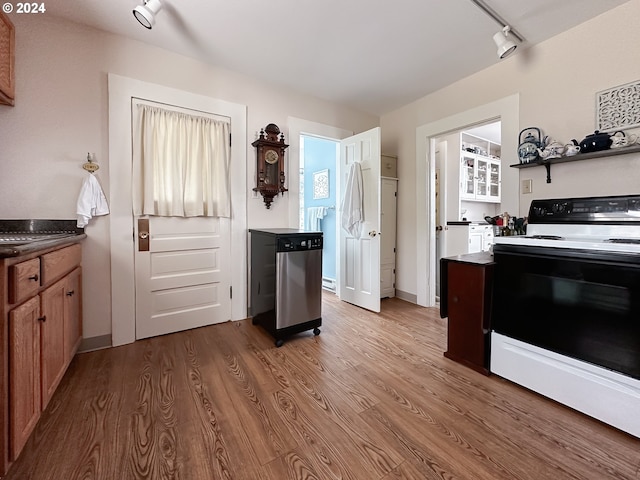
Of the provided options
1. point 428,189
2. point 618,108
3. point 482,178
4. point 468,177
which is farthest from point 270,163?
point 482,178

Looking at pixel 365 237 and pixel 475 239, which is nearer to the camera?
pixel 365 237

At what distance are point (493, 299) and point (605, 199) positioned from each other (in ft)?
3.40

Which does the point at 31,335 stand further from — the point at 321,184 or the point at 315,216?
the point at 321,184

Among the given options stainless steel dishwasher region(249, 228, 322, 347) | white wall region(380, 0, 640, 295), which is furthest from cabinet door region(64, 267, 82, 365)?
white wall region(380, 0, 640, 295)

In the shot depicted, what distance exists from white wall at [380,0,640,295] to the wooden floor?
1.63m

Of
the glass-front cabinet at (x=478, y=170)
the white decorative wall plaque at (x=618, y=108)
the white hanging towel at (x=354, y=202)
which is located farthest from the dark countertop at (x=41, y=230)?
the glass-front cabinet at (x=478, y=170)

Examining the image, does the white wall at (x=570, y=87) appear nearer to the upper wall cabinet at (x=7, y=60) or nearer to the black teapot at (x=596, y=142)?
the black teapot at (x=596, y=142)

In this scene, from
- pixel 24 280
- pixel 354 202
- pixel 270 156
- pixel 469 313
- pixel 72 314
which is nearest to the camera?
pixel 24 280

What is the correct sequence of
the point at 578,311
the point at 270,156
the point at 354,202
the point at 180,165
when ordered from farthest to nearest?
1. the point at 354,202
2. the point at 270,156
3. the point at 180,165
4. the point at 578,311

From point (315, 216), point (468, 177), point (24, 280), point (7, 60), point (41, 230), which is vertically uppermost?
point (7, 60)

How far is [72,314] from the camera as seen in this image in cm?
182

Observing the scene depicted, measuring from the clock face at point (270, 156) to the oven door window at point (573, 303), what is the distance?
7.19ft

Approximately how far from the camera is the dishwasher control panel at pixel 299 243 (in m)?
2.27

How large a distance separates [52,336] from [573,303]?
2864 millimetres
